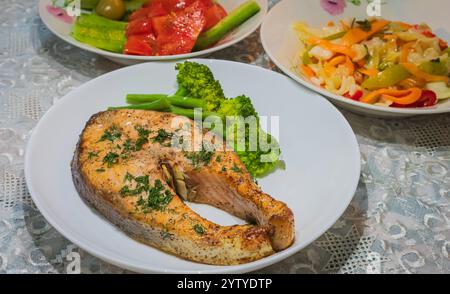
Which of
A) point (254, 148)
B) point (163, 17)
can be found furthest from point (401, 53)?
point (163, 17)

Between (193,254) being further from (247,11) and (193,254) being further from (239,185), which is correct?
(247,11)

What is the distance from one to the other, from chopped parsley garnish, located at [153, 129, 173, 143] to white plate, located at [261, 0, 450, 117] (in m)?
0.64

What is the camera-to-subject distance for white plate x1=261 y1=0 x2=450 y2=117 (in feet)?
7.95

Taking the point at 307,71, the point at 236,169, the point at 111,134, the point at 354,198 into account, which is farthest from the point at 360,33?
the point at 111,134

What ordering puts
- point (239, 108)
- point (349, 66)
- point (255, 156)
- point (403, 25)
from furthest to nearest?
→ 1. point (403, 25)
2. point (349, 66)
3. point (239, 108)
4. point (255, 156)

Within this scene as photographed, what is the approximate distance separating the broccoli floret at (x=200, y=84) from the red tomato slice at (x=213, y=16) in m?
0.49

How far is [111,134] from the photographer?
5.91 ft

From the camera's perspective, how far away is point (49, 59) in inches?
102

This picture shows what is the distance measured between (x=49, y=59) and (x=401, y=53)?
169 centimetres

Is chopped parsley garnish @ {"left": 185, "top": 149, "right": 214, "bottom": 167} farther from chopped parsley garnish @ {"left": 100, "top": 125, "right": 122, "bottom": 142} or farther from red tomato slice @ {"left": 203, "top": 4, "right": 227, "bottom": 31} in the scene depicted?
red tomato slice @ {"left": 203, "top": 4, "right": 227, "bottom": 31}

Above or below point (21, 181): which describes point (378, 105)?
above

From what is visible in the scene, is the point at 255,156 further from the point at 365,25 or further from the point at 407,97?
the point at 365,25

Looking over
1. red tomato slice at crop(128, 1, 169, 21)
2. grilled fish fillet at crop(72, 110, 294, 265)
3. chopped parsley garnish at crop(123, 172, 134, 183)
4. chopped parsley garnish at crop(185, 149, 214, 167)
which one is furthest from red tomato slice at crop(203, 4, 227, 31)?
chopped parsley garnish at crop(123, 172, 134, 183)

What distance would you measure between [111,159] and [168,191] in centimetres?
23
